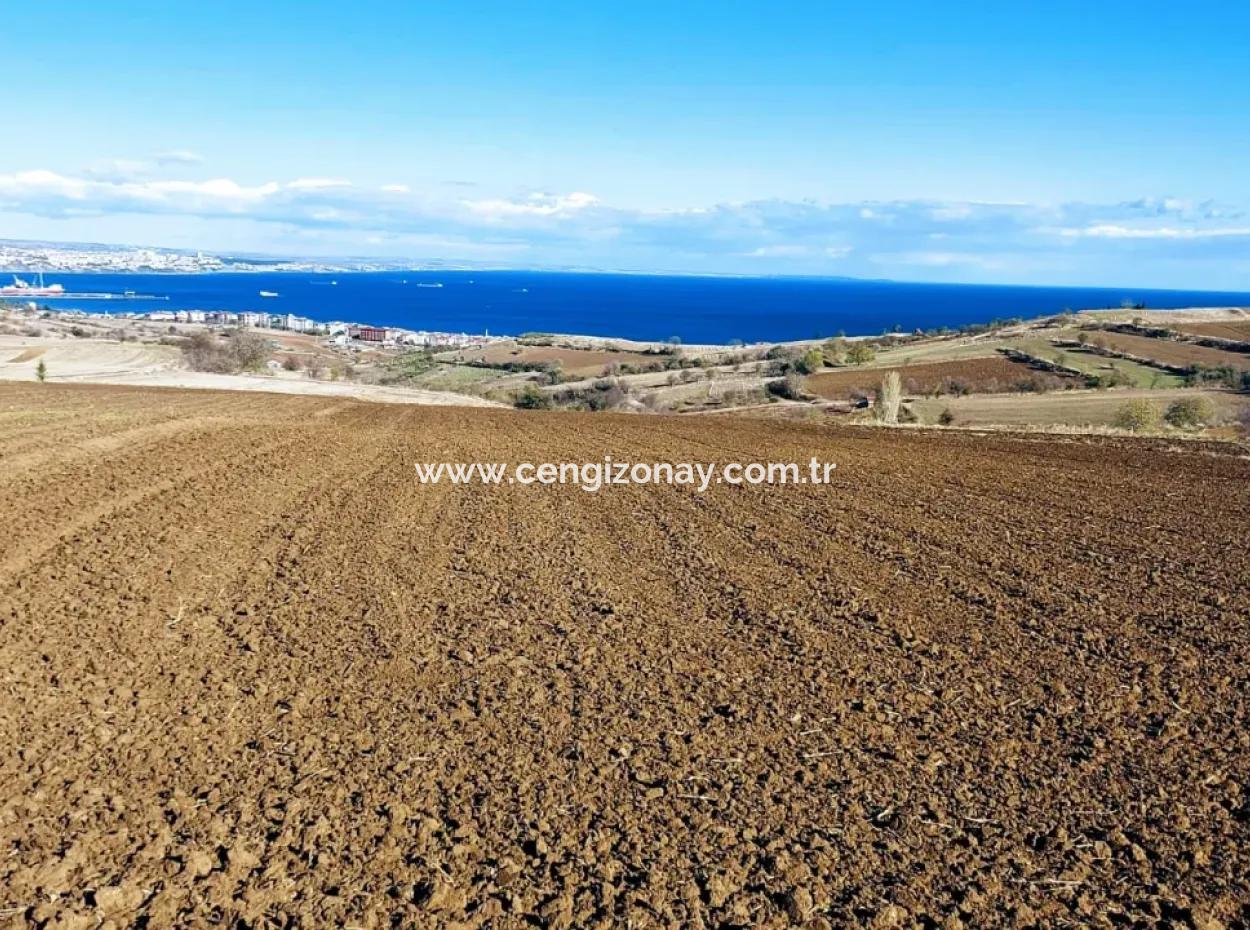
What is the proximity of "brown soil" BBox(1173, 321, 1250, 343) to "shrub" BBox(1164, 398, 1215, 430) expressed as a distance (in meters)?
42.3

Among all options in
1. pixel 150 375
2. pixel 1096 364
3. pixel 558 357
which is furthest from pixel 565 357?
pixel 150 375

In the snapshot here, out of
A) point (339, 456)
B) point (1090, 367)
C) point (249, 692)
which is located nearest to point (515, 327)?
point (1090, 367)

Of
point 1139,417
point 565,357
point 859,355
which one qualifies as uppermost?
point 859,355

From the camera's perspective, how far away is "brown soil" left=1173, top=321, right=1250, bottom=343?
2746 inches

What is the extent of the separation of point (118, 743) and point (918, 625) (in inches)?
255

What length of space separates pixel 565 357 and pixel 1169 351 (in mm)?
48777

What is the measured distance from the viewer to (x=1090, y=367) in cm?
5588

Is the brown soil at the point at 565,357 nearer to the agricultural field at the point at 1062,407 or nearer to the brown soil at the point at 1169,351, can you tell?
the agricultural field at the point at 1062,407

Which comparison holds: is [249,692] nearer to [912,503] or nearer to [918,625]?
[918,625]

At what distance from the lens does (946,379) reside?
168 feet

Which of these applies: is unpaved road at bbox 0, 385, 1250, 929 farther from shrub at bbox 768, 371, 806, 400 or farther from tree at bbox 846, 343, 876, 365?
tree at bbox 846, 343, 876, 365

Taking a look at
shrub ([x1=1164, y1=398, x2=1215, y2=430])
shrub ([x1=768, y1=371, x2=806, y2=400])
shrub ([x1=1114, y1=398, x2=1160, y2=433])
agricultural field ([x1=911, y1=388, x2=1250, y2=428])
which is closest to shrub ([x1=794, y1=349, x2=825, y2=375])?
shrub ([x1=768, y1=371, x2=806, y2=400])

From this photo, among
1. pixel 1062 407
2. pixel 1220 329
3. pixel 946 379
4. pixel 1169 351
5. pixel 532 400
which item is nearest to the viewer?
pixel 1062 407

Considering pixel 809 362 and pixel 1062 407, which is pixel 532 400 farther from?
pixel 809 362
